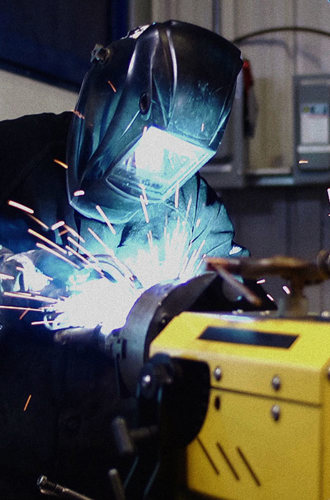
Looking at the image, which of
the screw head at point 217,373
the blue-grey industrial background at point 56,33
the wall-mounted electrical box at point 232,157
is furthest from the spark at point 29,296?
the wall-mounted electrical box at point 232,157

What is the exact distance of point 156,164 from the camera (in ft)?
5.14

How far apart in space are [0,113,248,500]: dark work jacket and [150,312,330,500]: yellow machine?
0.31 meters

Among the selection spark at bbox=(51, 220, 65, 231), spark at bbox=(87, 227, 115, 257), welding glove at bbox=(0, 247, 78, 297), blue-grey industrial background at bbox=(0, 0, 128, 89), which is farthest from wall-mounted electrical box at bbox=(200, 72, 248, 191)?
welding glove at bbox=(0, 247, 78, 297)

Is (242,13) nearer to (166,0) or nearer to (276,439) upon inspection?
(166,0)

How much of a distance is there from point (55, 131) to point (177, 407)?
3.76 ft

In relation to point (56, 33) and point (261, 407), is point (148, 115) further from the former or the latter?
point (56, 33)

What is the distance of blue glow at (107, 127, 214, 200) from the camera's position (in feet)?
4.94

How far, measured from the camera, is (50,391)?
4.78 ft

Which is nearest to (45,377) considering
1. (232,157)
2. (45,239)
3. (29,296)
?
(29,296)

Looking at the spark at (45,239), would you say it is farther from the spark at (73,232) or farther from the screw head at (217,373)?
the screw head at (217,373)

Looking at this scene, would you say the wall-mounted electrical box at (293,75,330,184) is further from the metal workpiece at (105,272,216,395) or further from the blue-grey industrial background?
the metal workpiece at (105,272,216,395)

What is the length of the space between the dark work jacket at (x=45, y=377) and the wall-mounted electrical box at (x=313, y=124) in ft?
4.34

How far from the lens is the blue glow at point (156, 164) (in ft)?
4.94

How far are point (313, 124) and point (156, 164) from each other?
5.58 feet
